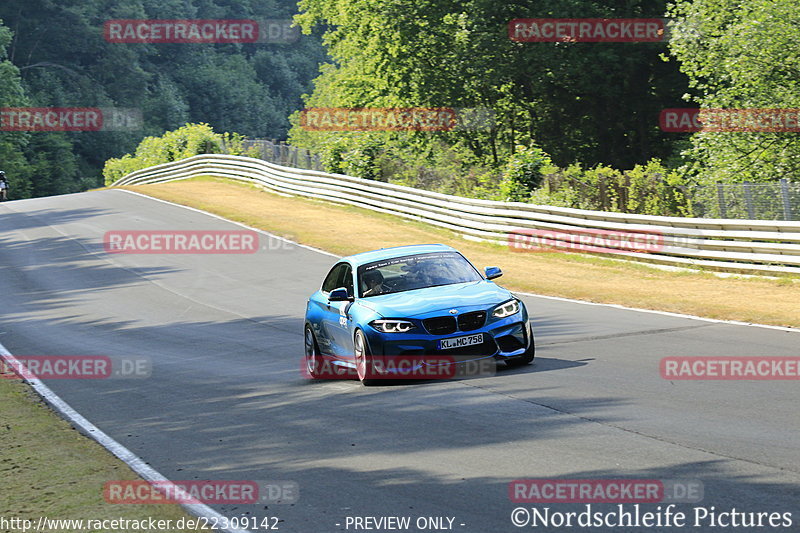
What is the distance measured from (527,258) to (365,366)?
1523 cm

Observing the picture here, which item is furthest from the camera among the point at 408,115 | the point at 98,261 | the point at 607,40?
the point at 408,115

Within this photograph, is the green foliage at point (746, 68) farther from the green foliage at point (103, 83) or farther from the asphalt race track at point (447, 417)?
the green foliage at point (103, 83)

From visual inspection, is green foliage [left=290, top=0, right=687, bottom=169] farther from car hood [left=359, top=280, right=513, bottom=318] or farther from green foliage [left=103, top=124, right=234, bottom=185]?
car hood [left=359, top=280, right=513, bottom=318]

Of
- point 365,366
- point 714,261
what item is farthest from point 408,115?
point 365,366

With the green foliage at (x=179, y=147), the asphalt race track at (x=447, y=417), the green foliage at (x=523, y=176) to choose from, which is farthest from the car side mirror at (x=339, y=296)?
the green foliage at (x=179, y=147)

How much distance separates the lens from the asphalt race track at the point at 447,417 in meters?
7.13

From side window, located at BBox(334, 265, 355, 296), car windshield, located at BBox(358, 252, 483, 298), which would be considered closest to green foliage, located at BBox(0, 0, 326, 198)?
side window, located at BBox(334, 265, 355, 296)

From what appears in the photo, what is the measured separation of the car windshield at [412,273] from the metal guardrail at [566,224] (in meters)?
9.77

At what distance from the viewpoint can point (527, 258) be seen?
87.5 feet

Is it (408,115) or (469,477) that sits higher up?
(408,115)

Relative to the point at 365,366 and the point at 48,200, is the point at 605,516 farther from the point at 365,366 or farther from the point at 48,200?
the point at 48,200

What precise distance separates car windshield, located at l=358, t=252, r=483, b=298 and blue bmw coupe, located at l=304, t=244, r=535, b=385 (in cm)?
1

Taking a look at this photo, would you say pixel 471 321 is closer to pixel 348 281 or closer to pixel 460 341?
pixel 460 341

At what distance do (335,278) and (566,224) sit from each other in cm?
1398
